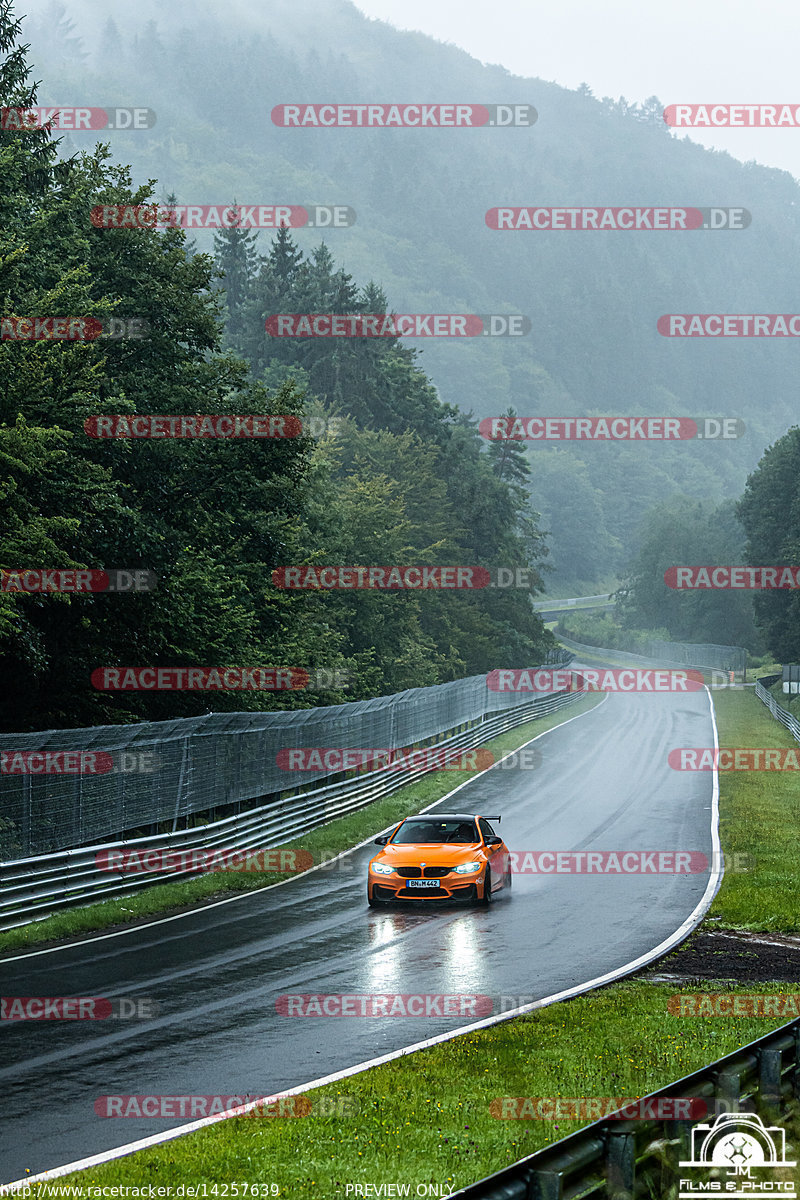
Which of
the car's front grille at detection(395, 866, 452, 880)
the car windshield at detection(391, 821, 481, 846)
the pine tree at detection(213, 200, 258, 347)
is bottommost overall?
the car's front grille at detection(395, 866, 452, 880)

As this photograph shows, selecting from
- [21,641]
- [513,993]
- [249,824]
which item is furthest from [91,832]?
[513,993]

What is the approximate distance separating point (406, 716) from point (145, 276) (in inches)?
601

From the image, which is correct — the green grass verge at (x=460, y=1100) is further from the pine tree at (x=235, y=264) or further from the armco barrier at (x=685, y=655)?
the pine tree at (x=235, y=264)

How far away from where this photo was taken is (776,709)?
61.6m

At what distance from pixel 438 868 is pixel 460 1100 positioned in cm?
1051

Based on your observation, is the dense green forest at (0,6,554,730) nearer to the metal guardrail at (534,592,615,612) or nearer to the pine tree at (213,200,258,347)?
the pine tree at (213,200,258,347)

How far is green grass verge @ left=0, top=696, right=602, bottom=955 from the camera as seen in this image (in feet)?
57.0

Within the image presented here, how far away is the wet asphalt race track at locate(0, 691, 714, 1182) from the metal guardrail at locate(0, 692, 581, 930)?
4.53ft

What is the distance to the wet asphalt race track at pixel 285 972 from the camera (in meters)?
9.98

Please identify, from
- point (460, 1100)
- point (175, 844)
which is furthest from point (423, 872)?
point (460, 1100)

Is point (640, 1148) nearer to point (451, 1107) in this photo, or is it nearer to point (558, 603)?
point (451, 1107)

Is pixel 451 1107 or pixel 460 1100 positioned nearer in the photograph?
pixel 451 1107

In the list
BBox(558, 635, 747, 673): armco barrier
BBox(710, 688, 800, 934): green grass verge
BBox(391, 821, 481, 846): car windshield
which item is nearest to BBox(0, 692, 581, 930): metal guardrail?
BBox(391, 821, 481, 846): car windshield

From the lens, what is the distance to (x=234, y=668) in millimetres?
31172
